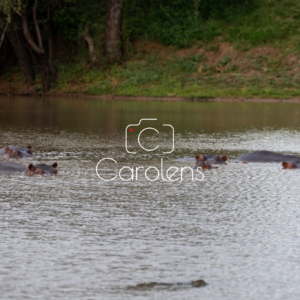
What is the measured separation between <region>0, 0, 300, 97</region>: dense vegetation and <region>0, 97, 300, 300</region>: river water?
16.0 meters

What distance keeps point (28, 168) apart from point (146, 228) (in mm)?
3422

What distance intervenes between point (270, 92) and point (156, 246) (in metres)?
21.3

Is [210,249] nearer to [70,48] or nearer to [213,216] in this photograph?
[213,216]

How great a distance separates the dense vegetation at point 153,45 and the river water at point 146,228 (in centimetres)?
1600

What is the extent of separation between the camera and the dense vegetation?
2719 cm

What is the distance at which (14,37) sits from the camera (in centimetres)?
2905

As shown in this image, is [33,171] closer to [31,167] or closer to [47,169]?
[31,167]

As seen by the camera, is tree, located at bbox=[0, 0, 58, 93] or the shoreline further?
tree, located at bbox=[0, 0, 58, 93]

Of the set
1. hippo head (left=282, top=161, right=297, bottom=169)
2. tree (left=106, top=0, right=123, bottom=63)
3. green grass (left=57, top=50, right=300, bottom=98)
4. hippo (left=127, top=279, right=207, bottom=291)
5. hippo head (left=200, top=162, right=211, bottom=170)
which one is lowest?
hippo head (left=200, top=162, right=211, bottom=170)

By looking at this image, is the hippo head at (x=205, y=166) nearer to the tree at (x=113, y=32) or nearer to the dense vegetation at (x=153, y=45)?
the dense vegetation at (x=153, y=45)

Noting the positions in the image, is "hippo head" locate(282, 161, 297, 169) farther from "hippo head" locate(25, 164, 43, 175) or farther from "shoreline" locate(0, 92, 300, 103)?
"shoreline" locate(0, 92, 300, 103)

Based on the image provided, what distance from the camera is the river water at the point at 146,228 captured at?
3.98 m

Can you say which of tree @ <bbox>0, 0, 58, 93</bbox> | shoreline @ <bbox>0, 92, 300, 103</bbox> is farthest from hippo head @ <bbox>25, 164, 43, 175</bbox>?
tree @ <bbox>0, 0, 58, 93</bbox>

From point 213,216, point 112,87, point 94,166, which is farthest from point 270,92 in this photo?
point 213,216
